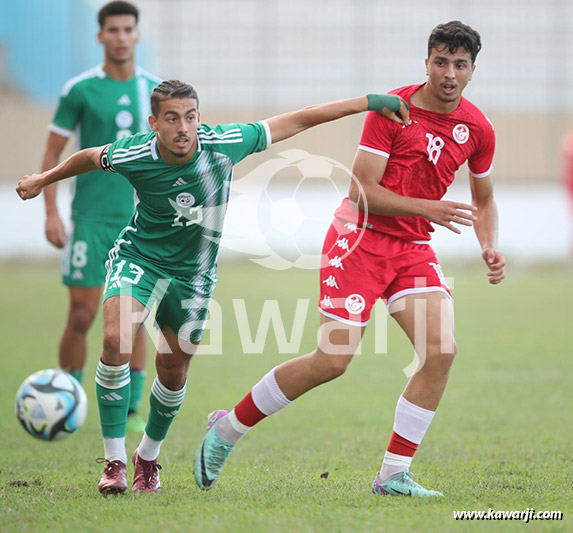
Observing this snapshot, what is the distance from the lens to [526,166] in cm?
3203

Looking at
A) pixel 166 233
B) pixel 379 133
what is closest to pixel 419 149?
pixel 379 133

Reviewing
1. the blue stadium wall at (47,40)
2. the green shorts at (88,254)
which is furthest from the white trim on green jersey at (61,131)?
the blue stadium wall at (47,40)

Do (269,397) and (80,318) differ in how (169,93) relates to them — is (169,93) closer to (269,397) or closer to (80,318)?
(269,397)

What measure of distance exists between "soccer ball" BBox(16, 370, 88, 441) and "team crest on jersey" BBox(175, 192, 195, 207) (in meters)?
1.42

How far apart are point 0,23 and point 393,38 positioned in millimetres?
13081

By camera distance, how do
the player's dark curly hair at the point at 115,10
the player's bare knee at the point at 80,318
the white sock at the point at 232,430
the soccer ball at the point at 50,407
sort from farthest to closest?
the player's bare knee at the point at 80,318 < the player's dark curly hair at the point at 115,10 < the soccer ball at the point at 50,407 < the white sock at the point at 232,430

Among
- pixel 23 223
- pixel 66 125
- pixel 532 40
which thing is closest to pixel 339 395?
pixel 66 125

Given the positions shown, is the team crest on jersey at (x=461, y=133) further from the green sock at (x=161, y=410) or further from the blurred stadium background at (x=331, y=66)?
the blurred stadium background at (x=331, y=66)

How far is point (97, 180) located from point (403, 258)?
2.74m

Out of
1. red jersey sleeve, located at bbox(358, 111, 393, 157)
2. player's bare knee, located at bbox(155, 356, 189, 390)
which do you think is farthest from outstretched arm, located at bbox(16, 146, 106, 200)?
red jersey sleeve, located at bbox(358, 111, 393, 157)

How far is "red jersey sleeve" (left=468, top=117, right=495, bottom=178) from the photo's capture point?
4734 millimetres

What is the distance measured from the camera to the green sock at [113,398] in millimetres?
4442

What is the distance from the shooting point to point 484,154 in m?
4.79

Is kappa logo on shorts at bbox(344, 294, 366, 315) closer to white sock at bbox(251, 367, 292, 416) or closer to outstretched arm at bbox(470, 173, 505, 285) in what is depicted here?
white sock at bbox(251, 367, 292, 416)
